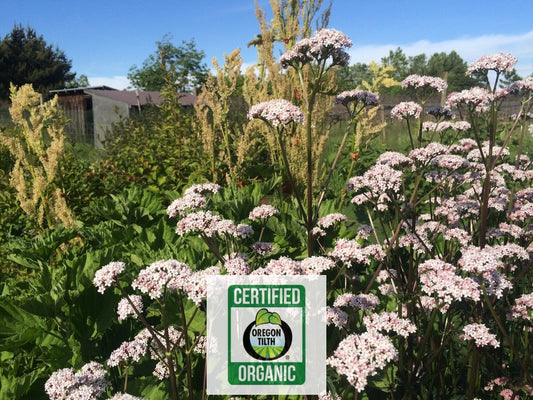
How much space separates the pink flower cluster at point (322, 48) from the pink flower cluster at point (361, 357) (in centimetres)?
161

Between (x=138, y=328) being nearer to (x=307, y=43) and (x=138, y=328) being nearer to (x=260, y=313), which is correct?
(x=260, y=313)

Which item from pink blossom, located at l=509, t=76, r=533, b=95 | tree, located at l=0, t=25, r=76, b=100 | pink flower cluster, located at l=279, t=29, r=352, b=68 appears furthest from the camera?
tree, located at l=0, t=25, r=76, b=100

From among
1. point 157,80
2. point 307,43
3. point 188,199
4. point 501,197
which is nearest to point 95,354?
point 188,199

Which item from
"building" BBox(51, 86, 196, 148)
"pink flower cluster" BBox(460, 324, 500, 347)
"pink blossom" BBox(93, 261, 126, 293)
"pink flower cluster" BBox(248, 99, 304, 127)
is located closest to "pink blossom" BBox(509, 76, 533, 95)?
"pink flower cluster" BBox(248, 99, 304, 127)

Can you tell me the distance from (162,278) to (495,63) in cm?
231

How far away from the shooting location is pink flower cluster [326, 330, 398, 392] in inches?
52.9

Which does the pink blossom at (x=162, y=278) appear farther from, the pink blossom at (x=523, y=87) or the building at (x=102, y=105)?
the building at (x=102, y=105)

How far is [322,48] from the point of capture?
2.38 m

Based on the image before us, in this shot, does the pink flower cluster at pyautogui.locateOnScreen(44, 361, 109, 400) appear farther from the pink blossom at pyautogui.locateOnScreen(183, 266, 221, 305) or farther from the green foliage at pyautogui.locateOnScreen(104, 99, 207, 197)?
the green foliage at pyautogui.locateOnScreen(104, 99, 207, 197)

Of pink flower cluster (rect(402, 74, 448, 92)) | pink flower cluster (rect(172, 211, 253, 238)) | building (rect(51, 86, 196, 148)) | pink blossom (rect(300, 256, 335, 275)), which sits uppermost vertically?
building (rect(51, 86, 196, 148))

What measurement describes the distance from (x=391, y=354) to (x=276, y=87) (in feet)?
15.6

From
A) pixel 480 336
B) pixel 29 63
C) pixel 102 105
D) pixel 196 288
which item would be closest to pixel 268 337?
pixel 196 288

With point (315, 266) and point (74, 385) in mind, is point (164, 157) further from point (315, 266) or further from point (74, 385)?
point (74, 385)

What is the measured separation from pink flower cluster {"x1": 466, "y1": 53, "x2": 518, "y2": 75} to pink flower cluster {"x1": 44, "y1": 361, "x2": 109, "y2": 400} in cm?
Result: 266
